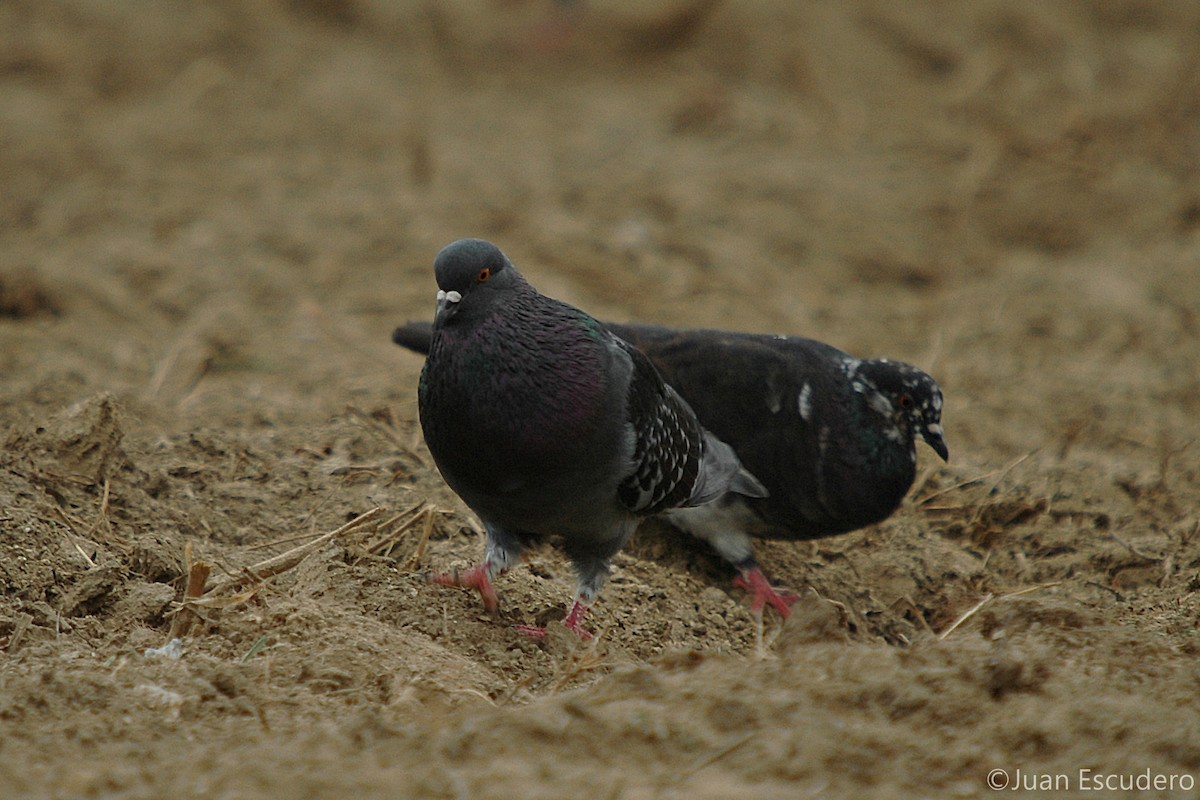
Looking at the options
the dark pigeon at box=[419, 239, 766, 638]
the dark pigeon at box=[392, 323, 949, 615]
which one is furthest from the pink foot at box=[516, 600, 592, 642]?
the dark pigeon at box=[392, 323, 949, 615]

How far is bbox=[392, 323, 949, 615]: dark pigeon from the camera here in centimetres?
468

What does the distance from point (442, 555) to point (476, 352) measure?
3.13 feet

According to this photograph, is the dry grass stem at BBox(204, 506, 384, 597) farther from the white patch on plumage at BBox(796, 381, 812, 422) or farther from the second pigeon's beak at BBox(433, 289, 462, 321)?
the white patch on plumage at BBox(796, 381, 812, 422)

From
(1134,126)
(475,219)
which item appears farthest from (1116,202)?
(475,219)

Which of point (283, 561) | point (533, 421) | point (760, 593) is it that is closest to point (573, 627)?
point (533, 421)

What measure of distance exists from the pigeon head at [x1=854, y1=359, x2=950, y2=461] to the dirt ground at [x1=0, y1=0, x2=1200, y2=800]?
0.49 m

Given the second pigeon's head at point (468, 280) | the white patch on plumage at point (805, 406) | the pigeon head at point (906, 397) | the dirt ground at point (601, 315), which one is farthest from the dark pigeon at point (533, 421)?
the pigeon head at point (906, 397)

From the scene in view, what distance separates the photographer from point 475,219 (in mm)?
8148

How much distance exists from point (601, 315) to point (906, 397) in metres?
2.67

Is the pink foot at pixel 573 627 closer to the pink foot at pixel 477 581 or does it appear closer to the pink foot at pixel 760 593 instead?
the pink foot at pixel 477 581

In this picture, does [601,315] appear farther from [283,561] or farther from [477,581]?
[283,561]

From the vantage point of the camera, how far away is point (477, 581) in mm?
3816

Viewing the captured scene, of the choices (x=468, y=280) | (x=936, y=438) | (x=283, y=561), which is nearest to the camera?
(x=468, y=280)

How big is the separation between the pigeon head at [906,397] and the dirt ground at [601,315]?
49 cm
